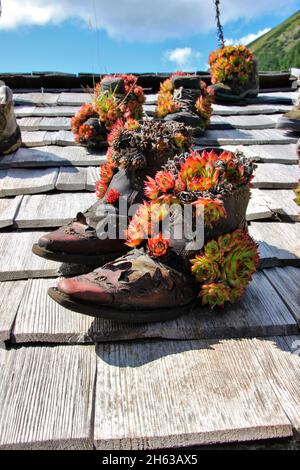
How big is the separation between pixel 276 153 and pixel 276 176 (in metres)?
0.46

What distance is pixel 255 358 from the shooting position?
124 centimetres

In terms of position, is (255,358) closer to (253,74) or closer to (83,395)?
(83,395)

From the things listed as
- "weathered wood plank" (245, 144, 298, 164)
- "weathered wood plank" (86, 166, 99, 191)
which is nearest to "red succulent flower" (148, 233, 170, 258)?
"weathered wood plank" (86, 166, 99, 191)

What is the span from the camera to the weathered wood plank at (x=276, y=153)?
9.11ft

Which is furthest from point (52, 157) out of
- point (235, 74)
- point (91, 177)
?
point (235, 74)

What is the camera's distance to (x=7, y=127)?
288 cm

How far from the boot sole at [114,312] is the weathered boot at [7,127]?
73.7 inches

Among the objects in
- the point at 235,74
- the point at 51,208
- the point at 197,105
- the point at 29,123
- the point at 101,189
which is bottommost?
the point at 51,208

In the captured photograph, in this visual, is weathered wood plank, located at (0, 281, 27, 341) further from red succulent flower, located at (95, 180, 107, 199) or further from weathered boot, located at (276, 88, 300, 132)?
weathered boot, located at (276, 88, 300, 132)

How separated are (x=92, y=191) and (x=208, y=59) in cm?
298

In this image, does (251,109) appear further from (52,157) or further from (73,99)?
(52,157)

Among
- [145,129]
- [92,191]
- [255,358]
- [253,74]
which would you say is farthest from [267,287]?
[253,74]
